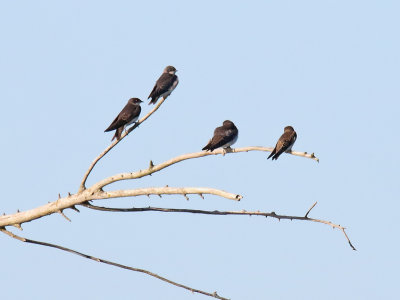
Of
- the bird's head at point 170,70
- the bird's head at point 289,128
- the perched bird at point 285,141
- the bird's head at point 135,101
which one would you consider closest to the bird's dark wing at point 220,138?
the perched bird at point 285,141

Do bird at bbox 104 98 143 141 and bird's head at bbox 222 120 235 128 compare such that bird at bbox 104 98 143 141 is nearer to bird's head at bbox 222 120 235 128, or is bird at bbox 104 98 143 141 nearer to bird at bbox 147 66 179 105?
bird at bbox 147 66 179 105

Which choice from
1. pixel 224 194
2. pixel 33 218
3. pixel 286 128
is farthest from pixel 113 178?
pixel 286 128

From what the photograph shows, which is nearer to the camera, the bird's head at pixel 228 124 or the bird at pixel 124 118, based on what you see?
the bird at pixel 124 118

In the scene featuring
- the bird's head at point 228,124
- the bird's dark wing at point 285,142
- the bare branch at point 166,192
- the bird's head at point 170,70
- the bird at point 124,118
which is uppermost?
the bird's head at point 170,70

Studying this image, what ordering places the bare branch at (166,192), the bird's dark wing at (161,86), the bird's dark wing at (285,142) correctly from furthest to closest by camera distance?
the bird's dark wing at (161,86) → the bird's dark wing at (285,142) → the bare branch at (166,192)

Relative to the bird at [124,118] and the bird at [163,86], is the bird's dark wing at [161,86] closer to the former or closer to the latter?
the bird at [163,86]

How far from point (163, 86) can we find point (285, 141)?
3.35 meters

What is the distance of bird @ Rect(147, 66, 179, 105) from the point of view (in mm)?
18750

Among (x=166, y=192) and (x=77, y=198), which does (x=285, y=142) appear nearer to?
(x=77, y=198)

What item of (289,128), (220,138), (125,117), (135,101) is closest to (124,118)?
(125,117)

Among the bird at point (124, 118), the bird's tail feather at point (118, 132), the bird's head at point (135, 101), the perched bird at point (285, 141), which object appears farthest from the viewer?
the bird's head at point (135, 101)

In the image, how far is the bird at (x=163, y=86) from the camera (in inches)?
738

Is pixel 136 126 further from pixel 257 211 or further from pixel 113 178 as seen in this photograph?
pixel 257 211

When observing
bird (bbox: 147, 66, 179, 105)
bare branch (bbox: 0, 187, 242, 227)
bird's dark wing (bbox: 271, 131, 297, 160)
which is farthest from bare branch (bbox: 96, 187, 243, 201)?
bird (bbox: 147, 66, 179, 105)
